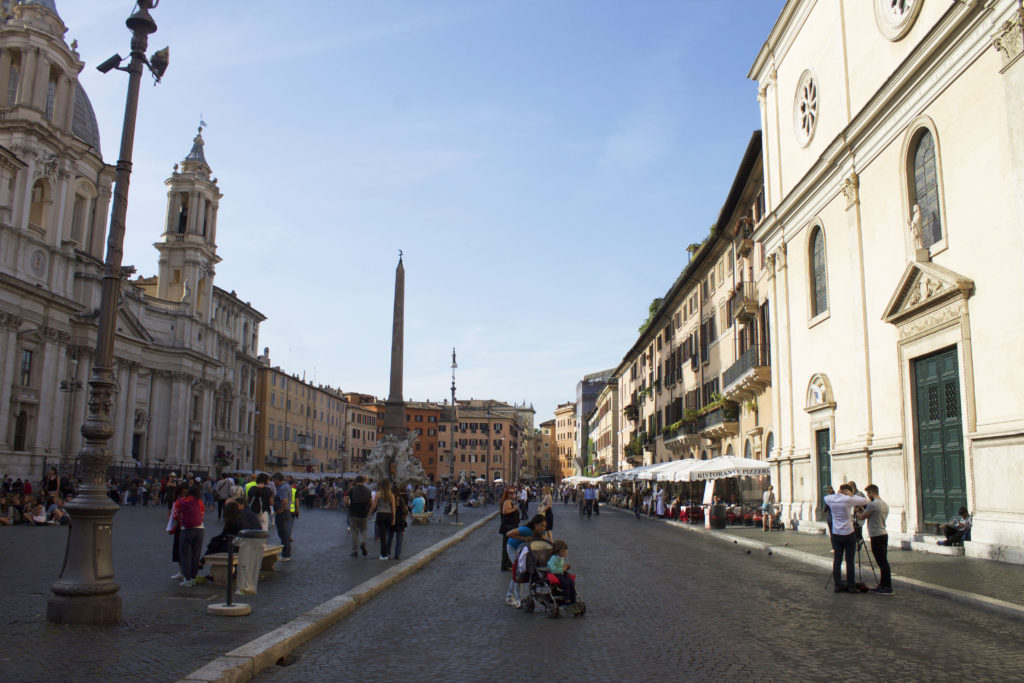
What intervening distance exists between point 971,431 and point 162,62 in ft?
47.5

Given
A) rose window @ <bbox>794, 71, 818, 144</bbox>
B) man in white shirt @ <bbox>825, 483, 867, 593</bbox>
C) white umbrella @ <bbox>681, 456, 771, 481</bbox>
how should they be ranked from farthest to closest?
1. white umbrella @ <bbox>681, 456, 771, 481</bbox>
2. rose window @ <bbox>794, 71, 818, 144</bbox>
3. man in white shirt @ <bbox>825, 483, 867, 593</bbox>

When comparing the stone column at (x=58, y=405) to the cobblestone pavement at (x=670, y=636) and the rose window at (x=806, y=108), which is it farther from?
the rose window at (x=806, y=108)

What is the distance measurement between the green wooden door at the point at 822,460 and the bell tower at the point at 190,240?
5213 centimetres

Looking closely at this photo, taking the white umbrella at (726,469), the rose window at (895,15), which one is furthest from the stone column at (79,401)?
the rose window at (895,15)

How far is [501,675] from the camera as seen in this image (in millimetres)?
6262

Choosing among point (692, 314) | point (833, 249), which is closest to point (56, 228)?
point (692, 314)

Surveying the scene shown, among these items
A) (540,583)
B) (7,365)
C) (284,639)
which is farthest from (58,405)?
(284,639)

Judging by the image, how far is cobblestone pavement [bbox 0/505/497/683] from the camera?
605 cm

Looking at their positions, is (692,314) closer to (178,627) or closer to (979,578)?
(979,578)

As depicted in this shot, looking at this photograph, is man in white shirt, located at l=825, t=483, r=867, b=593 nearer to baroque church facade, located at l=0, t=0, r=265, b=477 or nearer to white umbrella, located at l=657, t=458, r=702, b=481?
white umbrella, located at l=657, t=458, r=702, b=481

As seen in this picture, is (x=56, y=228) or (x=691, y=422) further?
(x=56, y=228)

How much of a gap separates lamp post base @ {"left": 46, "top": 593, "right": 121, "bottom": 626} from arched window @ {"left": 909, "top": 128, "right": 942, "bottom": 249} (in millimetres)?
16097

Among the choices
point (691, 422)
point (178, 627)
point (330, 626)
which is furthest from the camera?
point (691, 422)

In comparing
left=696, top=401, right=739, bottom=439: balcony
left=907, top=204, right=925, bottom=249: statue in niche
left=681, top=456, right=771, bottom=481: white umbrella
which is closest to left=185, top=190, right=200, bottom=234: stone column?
left=696, top=401, right=739, bottom=439: balcony
